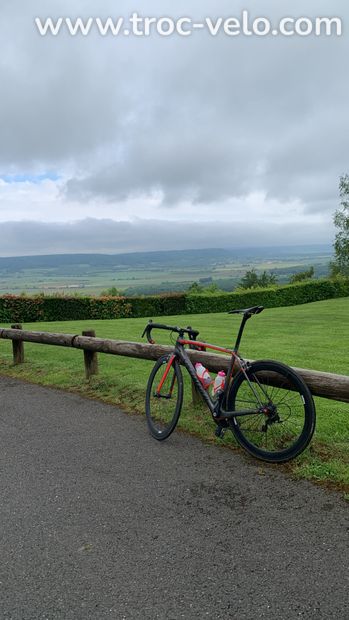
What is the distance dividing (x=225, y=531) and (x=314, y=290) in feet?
111

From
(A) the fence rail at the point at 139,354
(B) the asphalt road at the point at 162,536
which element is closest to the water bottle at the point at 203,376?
(A) the fence rail at the point at 139,354

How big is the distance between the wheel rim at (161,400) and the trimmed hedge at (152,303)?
909 inches

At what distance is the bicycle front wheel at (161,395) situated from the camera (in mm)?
5015

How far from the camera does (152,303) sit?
30.9 meters

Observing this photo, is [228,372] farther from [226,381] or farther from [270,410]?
[270,410]

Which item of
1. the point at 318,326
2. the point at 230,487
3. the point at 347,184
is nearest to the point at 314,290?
the point at 318,326

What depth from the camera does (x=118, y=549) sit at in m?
2.97

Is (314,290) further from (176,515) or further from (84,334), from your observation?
(176,515)

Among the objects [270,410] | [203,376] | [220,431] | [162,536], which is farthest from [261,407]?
[162,536]

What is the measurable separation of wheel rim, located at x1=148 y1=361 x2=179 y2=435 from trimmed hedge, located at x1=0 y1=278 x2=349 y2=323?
23095 mm

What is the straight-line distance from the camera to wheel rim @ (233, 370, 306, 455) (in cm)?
418

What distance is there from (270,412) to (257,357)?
5.02 m

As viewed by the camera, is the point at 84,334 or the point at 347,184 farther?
the point at 347,184

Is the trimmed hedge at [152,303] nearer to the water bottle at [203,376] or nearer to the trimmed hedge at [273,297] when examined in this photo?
Result: the trimmed hedge at [273,297]
